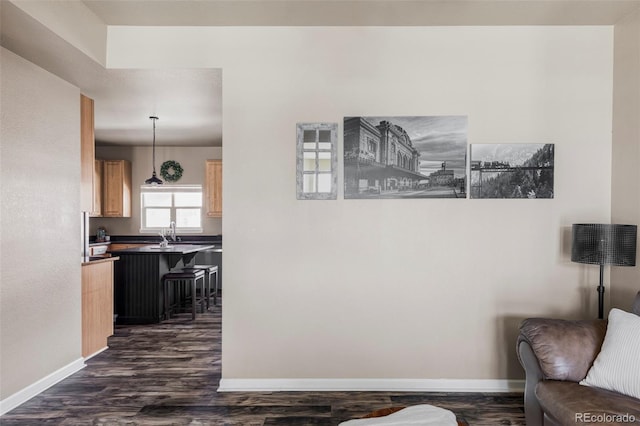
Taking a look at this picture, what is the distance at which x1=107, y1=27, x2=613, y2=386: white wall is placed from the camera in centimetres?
291

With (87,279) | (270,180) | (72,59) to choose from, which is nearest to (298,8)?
(270,180)

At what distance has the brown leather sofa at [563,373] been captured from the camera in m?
1.79

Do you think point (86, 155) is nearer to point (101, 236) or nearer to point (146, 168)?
point (146, 168)

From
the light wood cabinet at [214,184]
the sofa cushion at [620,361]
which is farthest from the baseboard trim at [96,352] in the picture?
the sofa cushion at [620,361]

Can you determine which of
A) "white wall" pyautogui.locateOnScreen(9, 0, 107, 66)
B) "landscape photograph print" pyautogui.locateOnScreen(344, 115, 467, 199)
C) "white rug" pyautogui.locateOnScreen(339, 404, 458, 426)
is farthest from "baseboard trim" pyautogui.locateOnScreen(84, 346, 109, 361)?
"white rug" pyautogui.locateOnScreen(339, 404, 458, 426)

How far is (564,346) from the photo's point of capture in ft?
6.96

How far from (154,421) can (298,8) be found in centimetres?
299

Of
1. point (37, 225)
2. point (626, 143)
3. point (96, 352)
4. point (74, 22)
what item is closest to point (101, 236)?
point (96, 352)

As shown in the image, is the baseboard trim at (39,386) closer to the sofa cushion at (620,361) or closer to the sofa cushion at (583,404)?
the sofa cushion at (583,404)

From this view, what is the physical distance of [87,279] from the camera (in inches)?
143

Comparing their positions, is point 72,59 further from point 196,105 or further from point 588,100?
point 588,100

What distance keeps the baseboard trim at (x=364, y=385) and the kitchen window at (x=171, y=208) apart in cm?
→ 449

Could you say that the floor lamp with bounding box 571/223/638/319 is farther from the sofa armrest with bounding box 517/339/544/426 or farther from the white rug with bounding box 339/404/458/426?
the white rug with bounding box 339/404/458/426

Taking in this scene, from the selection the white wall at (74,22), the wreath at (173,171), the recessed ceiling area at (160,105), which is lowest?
the wreath at (173,171)
